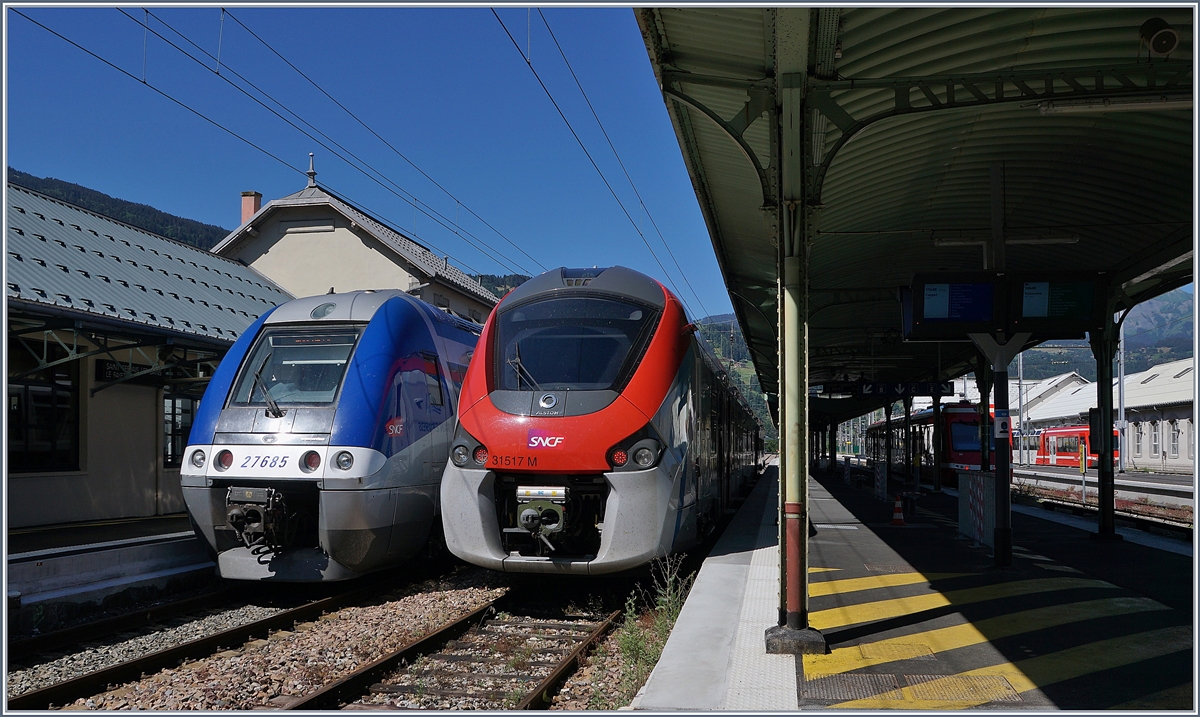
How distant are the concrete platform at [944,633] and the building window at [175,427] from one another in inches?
434

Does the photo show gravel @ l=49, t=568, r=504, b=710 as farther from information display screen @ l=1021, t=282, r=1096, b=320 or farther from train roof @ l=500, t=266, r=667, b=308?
information display screen @ l=1021, t=282, r=1096, b=320

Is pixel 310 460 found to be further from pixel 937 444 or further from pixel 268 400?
pixel 937 444

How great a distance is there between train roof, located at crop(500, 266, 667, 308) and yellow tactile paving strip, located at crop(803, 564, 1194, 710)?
11.2 feet

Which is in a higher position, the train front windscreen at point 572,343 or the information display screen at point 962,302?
the information display screen at point 962,302

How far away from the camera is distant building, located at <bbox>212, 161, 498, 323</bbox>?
91.5ft

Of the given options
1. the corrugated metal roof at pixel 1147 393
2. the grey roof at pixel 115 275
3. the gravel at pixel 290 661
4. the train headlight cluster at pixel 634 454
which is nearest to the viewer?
the gravel at pixel 290 661

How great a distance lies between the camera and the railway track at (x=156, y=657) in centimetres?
553

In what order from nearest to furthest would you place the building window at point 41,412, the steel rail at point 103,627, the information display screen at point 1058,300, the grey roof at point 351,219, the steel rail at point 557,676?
1. the steel rail at point 557,676
2. the steel rail at point 103,627
3. the information display screen at point 1058,300
4. the building window at point 41,412
5. the grey roof at point 351,219

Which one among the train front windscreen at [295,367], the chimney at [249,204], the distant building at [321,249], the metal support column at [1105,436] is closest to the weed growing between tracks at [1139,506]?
the metal support column at [1105,436]

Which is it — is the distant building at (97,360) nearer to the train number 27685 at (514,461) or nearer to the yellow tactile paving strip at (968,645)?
the train number 27685 at (514,461)

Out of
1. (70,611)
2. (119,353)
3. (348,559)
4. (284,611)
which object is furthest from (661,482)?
(119,353)

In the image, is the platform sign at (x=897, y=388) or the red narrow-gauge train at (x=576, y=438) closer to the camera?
the red narrow-gauge train at (x=576, y=438)

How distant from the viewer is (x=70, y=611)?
791 centimetres

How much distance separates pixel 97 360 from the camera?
1417cm
